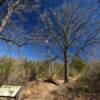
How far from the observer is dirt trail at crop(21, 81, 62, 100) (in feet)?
81.5

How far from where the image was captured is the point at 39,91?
2777 cm

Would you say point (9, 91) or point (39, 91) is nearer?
point (9, 91)

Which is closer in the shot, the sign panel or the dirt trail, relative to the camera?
the sign panel

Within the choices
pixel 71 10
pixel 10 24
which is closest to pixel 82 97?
pixel 10 24

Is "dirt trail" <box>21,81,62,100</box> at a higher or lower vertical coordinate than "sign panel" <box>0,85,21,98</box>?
lower

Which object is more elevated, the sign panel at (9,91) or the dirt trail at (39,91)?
the sign panel at (9,91)

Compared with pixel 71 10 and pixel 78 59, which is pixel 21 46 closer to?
pixel 71 10

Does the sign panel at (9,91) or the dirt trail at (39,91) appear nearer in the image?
the sign panel at (9,91)

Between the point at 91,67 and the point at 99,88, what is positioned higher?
the point at 91,67

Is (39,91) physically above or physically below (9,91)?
below

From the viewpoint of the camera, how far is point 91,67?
1240 inches

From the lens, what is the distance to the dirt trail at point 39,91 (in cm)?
2484

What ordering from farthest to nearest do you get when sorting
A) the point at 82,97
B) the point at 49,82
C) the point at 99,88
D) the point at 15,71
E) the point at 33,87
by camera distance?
the point at 15,71
the point at 49,82
the point at 33,87
the point at 99,88
the point at 82,97

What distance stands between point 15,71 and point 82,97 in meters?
16.4
